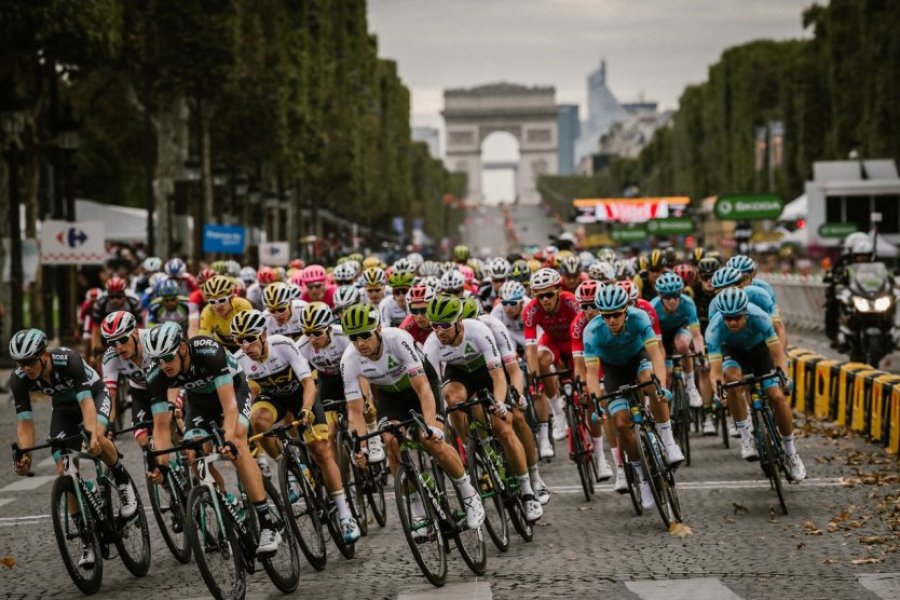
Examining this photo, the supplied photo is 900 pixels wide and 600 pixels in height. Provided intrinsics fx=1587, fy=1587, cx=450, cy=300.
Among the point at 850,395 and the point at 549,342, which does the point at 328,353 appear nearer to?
the point at 549,342

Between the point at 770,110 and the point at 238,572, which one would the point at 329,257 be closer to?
the point at 770,110

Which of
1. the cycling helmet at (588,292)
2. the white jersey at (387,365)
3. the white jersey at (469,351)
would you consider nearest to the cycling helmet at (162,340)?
the white jersey at (387,365)

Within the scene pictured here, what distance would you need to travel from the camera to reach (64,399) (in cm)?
1100

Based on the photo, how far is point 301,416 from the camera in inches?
417

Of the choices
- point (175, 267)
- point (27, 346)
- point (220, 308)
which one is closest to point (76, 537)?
point (27, 346)

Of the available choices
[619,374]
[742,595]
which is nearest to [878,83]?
[619,374]

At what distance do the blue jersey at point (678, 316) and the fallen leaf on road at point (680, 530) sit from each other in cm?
452

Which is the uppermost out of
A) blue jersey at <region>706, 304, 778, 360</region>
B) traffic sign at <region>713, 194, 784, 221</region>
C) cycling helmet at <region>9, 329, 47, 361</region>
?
traffic sign at <region>713, 194, 784, 221</region>

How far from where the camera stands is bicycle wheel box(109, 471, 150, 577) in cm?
1073

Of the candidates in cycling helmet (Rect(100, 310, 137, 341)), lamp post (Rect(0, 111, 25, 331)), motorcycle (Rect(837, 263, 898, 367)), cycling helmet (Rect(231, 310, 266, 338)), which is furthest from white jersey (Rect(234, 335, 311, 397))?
lamp post (Rect(0, 111, 25, 331))

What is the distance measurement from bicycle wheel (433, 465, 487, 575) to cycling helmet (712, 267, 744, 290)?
461cm

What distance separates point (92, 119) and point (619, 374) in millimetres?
42201

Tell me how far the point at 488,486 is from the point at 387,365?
1088 mm

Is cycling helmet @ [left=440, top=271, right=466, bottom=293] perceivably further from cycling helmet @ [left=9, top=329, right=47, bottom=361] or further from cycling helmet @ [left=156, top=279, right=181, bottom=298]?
cycling helmet @ [left=9, top=329, right=47, bottom=361]
